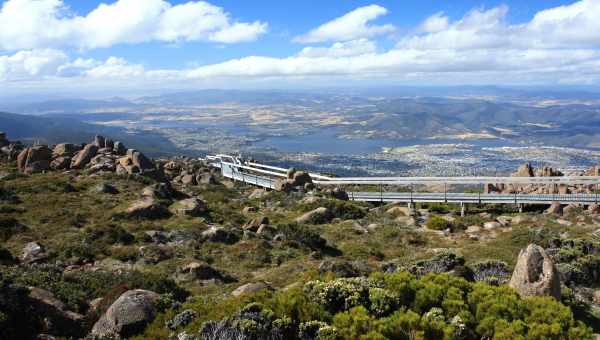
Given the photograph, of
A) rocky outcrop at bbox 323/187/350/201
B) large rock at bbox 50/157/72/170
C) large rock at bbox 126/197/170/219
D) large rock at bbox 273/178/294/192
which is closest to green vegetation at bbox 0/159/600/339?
large rock at bbox 126/197/170/219

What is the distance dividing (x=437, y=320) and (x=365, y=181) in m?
39.1

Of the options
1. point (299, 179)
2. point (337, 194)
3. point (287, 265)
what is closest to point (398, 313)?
point (287, 265)

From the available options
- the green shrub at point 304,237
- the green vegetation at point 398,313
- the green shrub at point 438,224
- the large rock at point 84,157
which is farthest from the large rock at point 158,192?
the green vegetation at point 398,313

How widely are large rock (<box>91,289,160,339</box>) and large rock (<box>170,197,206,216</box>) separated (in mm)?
16998

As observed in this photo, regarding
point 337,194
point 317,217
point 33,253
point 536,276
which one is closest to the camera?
point 536,276

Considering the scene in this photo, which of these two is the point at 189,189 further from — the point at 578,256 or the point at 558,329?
the point at 558,329

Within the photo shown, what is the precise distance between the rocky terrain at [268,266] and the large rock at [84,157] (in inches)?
81.0

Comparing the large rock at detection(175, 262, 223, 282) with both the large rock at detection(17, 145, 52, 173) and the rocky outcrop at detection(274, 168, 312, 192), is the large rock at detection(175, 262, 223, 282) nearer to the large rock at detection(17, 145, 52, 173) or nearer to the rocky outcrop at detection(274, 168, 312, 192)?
the rocky outcrop at detection(274, 168, 312, 192)

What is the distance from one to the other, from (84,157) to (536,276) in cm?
4249

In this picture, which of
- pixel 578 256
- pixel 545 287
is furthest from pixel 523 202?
pixel 545 287

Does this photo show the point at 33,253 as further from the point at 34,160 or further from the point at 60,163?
the point at 34,160

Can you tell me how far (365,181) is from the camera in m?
48.4

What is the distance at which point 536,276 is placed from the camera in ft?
38.5

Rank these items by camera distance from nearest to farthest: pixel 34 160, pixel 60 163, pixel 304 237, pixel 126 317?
pixel 126 317
pixel 304 237
pixel 34 160
pixel 60 163
